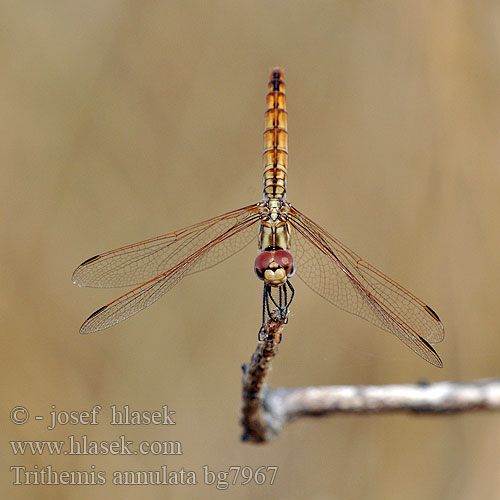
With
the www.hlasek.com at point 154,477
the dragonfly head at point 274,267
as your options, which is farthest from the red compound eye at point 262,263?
the www.hlasek.com at point 154,477

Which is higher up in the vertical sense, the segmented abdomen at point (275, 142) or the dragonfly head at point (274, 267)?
the segmented abdomen at point (275, 142)

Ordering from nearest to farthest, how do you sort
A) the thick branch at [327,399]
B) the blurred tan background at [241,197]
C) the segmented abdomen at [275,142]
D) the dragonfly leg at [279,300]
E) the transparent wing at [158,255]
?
the thick branch at [327,399], the dragonfly leg at [279,300], the transparent wing at [158,255], the segmented abdomen at [275,142], the blurred tan background at [241,197]

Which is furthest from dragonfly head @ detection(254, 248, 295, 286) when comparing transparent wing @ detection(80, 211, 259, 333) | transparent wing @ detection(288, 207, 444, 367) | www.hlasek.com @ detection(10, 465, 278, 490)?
www.hlasek.com @ detection(10, 465, 278, 490)

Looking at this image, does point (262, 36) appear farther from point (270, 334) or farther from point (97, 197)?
point (270, 334)

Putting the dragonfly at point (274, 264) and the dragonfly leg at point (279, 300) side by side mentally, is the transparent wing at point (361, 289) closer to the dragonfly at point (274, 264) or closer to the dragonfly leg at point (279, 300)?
the dragonfly at point (274, 264)

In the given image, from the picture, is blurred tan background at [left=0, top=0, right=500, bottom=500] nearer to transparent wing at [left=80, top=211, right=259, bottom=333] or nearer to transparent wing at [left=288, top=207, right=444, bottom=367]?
transparent wing at [left=80, top=211, right=259, bottom=333]
